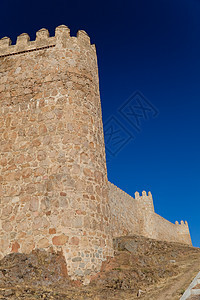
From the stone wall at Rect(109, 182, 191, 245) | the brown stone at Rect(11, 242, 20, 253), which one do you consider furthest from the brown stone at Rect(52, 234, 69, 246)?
the stone wall at Rect(109, 182, 191, 245)

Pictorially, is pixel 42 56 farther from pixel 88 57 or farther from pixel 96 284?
pixel 96 284

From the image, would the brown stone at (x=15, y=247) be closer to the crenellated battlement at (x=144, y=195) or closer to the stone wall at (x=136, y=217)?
the stone wall at (x=136, y=217)

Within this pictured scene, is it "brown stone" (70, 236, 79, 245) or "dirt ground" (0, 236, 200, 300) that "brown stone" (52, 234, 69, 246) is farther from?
"dirt ground" (0, 236, 200, 300)

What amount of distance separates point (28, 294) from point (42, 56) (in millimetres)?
8663

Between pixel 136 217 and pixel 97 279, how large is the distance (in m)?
19.8

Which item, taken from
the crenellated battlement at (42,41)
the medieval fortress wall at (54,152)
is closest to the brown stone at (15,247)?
the medieval fortress wall at (54,152)

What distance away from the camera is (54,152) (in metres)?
9.20

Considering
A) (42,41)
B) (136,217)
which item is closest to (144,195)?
(136,217)

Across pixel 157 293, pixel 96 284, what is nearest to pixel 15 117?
pixel 96 284

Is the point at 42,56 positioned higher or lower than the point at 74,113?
higher

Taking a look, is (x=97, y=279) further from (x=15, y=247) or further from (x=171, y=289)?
(x=15, y=247)

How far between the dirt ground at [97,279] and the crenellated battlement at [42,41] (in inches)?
309

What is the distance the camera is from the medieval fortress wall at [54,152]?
8203mm

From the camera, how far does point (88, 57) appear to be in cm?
1159
